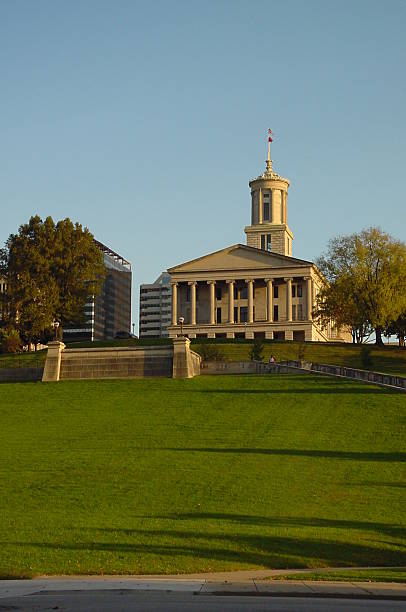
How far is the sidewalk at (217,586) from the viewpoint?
18.6m

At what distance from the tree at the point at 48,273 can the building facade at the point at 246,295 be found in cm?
2883

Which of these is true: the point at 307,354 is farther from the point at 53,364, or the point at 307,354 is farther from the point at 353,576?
the point at 353,576

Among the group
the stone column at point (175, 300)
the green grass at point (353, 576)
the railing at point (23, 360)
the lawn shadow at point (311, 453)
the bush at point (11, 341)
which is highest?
the stone column at point (175, 300)

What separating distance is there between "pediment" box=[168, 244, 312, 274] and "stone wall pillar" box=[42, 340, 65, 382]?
69157mm

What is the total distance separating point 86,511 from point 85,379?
3593cm

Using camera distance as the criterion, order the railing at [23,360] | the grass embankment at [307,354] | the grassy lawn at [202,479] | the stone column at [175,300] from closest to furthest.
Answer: the grassy lawn at [202,479]
the railing at [23,360]
the grass embankment at [307,354]
the stone column at [175,300]

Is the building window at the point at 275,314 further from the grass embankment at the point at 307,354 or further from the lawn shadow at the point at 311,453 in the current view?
the lawn shadow at the point at 311,453

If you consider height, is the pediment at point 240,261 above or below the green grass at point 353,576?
above

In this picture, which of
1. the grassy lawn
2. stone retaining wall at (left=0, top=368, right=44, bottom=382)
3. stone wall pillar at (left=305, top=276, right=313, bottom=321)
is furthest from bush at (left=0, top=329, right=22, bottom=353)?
stone wall pillar at (left=305, top=276, right=313, bottom=321)

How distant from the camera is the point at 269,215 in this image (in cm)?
14975

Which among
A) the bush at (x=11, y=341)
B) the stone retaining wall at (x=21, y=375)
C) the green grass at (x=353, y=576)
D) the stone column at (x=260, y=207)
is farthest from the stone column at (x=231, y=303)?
the green grass at (x=353, y=576)

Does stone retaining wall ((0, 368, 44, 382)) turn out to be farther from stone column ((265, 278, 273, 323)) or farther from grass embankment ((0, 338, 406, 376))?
stone column ((265, 278, 273, 323))

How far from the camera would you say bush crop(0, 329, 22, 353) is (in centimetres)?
9656

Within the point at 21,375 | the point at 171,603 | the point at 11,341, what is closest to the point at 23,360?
the point at 11,341
